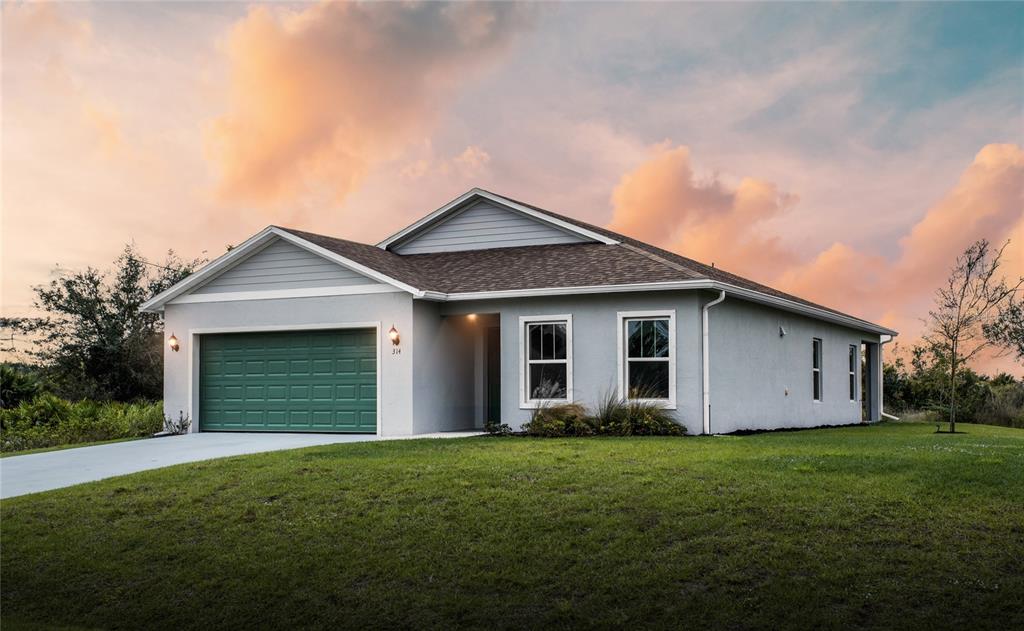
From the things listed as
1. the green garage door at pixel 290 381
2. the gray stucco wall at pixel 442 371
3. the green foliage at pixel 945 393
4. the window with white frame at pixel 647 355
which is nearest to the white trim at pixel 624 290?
the window with white frame at pixel 647 355

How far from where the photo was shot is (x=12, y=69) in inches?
703

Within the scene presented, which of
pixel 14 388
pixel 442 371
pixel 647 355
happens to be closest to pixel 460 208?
pixel 442 371

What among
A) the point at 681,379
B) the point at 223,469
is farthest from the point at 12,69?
the point at 681,379

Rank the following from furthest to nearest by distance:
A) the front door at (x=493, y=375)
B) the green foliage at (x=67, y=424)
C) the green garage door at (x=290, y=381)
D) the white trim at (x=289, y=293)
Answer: the green foliage at (x=67, y=424)
the front door at (x=493, y=375)
the green garage door at (x=290, y=381)
the white trim at (x=289, y=293)

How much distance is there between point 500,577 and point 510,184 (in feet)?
56.1

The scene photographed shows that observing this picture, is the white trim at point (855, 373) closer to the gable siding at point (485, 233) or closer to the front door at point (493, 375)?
the gable siding at point (485, 233)

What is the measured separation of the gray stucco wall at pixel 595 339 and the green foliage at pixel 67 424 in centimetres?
813

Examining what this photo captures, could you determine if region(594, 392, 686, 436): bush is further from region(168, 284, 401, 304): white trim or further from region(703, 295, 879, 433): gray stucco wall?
region(168, 284, 401, 304): white trim

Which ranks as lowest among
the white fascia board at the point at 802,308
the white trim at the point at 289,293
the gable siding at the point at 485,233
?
the white fascia board at the point at 802,308

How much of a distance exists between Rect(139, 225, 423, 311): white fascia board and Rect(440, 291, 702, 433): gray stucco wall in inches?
65.3

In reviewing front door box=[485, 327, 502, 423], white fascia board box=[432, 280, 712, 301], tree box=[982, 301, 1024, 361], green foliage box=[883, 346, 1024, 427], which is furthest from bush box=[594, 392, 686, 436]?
tree box=[982, 301, 1024, 361]

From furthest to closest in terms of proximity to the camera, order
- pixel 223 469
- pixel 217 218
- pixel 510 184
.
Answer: pixel 510 184
pixel 217 218
pixel 223 469

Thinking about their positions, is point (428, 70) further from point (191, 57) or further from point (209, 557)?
point (209, 557)

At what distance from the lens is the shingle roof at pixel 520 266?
59.9 ft
